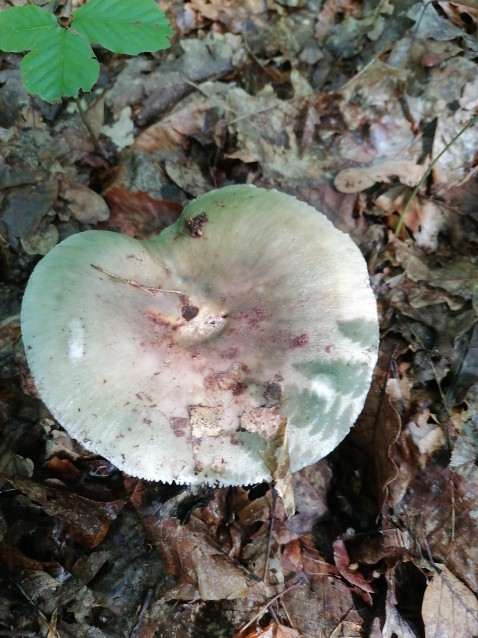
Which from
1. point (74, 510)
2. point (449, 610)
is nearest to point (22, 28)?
point (74, 510)

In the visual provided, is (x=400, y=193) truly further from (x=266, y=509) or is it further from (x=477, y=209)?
(x=266, y=509)

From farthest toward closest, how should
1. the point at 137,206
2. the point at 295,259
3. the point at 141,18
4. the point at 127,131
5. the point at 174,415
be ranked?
the point at 127,131
the point at 137,206
the point at 141,18
the point at 295,259
the point at 174,415

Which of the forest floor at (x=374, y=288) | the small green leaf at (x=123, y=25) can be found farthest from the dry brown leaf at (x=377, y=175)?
the small green leaf at (x=123, y=25)

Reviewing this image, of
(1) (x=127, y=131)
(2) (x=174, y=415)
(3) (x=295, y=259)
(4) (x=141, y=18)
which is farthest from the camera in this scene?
(1) (x=127, y=131)

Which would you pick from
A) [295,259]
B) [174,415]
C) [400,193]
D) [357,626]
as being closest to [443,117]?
[400,193]

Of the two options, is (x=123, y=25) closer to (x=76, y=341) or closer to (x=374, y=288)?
(x=76, y=341)

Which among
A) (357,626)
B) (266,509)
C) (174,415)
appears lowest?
(357,626)

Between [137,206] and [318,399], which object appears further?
[137,206]
